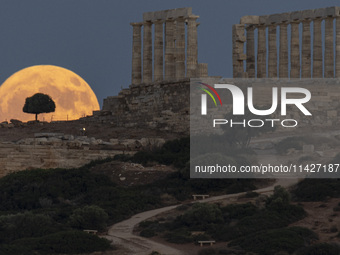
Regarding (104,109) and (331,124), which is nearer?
(331,124)

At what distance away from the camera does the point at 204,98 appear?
80250mm

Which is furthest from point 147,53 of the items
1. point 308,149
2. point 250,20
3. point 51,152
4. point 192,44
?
point 308,149

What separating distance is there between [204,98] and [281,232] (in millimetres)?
31023

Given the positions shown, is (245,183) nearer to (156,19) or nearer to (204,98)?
(204,98)

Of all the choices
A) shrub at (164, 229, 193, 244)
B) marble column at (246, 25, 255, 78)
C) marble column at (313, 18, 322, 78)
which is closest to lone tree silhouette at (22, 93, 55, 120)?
marble column at (246, 25, 255, 78)

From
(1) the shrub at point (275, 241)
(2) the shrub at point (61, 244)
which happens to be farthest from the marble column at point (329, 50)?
(2) the shrub at point (61, 244)

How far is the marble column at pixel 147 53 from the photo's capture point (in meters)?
88.8

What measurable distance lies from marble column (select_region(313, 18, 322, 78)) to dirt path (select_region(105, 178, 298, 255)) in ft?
96.7

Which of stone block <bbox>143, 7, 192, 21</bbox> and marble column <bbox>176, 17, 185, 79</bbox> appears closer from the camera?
stone block <bbox>143, 7, 192, 21</bbox>

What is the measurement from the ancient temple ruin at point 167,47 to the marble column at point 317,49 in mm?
9984

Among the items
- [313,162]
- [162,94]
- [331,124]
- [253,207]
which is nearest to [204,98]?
[162,94]

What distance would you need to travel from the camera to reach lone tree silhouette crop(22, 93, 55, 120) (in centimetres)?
9269

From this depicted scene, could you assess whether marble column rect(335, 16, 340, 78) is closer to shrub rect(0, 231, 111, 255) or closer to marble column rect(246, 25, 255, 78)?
marble column rect(246, 25, 255, 78)

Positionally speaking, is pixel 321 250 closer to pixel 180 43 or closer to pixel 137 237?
pixel 137 237
